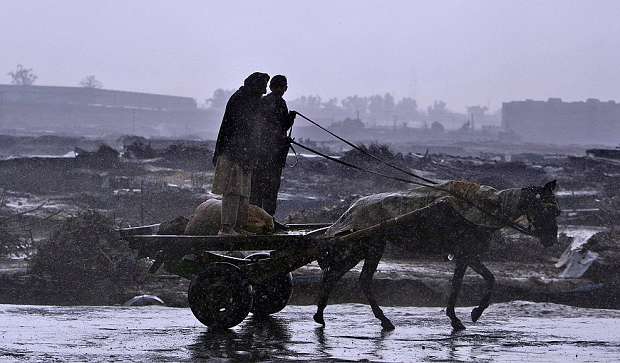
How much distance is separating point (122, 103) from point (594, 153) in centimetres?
8645

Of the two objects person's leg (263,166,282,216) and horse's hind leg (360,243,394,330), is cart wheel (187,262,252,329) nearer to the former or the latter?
person's leg (263,166,282,216)

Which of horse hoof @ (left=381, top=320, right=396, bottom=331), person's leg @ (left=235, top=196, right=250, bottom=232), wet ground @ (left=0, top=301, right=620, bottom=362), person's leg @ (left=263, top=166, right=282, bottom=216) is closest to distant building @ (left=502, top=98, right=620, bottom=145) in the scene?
wet ground @ (left=0, top=301, right=620, bottom=362)

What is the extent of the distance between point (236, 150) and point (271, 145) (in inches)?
20.8

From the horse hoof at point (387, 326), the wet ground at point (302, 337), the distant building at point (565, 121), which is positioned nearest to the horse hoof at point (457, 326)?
the wet ground at point (302, 337)

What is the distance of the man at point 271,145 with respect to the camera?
10742 mm

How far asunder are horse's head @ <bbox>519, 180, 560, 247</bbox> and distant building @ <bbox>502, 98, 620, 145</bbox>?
9544 centimetres

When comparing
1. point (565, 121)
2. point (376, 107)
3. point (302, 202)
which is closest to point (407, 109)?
point (376, 107)

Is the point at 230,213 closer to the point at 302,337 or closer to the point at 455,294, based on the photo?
the point at 302,337

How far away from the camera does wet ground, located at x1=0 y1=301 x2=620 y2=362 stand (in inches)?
352

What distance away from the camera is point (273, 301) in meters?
11.7

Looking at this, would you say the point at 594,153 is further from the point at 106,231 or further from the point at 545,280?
the point at 106,231

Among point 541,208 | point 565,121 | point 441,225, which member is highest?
point 565,121

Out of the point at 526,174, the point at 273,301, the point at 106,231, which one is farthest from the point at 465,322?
the point at 526,174

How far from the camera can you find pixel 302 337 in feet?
33.3
